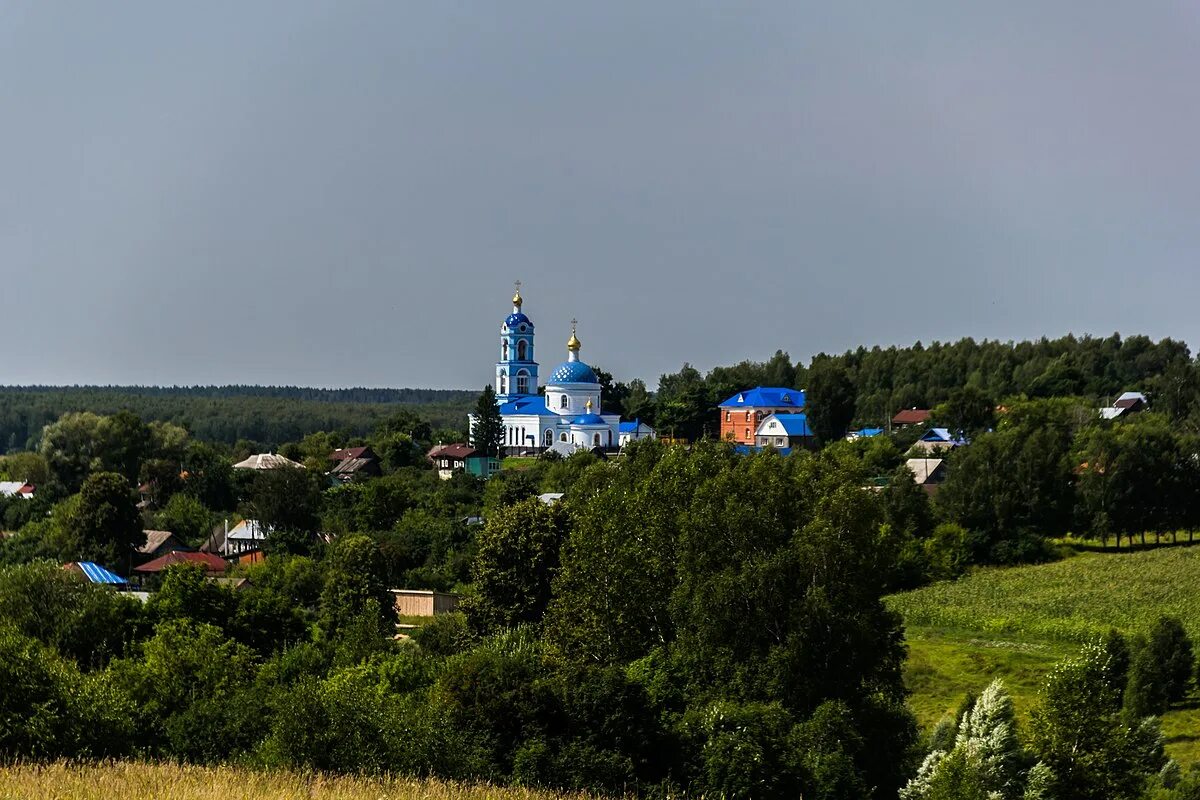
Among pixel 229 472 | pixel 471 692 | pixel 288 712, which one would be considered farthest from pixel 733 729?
pixel 229 472

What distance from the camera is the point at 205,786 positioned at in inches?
655

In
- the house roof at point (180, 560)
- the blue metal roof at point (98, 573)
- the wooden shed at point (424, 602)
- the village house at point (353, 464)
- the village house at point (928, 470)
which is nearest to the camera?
the wooden shed at point (424, 602)

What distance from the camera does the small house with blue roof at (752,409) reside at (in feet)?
296

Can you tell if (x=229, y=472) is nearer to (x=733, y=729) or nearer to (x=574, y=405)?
(x=574, y=405)

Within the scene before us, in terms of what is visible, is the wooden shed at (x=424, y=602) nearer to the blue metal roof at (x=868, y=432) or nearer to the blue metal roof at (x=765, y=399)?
the blue metal roof at (x=868, y=432)

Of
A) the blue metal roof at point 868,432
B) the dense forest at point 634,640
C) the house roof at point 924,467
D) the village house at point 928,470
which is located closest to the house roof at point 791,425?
the blue metal roof at point 868,432

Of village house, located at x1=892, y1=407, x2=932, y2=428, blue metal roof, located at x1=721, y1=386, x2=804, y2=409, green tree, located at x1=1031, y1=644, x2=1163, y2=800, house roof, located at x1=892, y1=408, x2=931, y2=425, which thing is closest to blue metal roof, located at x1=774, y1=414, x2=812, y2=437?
blue metal roof, located at x1=721, y1=386, x2=804, y2=409

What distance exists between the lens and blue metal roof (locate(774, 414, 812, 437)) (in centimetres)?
8644

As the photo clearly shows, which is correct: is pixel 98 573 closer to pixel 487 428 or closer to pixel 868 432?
pixel 487 428

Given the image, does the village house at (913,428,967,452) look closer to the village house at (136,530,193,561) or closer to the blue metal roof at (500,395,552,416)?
the blue metal roof at (500,395,552,416)

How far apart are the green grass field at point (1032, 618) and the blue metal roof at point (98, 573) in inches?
969

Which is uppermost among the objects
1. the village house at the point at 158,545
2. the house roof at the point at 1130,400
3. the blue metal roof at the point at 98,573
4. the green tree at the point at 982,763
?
the house roof at the point at 1130,400

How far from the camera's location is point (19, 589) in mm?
34500

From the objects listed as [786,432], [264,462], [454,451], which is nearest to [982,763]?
[264,462]
